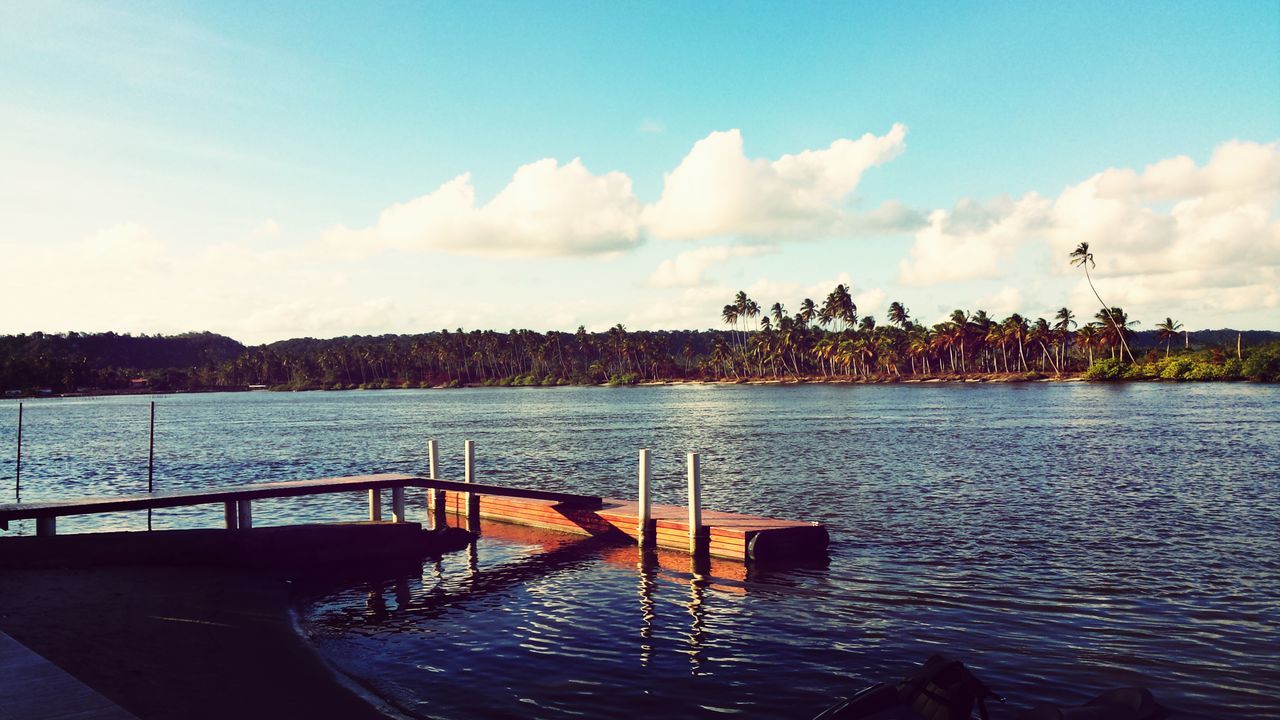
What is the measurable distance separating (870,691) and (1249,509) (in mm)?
24394

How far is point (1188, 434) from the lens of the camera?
4975cm

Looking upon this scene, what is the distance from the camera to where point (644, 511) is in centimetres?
2011

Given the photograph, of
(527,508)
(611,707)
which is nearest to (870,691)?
(611,707)

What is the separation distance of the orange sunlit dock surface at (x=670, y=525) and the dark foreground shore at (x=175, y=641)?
8.10m

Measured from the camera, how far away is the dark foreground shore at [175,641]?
30.1ft

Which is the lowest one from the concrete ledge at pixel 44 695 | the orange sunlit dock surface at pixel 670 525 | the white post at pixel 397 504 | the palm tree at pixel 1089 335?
the orange sunlit dock surface at pixel 670 525

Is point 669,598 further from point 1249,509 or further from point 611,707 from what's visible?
point 1249,509

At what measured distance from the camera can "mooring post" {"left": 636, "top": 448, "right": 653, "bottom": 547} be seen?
19672mm

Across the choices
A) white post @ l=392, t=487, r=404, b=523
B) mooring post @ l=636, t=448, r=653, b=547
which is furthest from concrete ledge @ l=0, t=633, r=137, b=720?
mooring post @ l=636, t=448, r=653, b=547

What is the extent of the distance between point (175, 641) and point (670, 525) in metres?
10.8

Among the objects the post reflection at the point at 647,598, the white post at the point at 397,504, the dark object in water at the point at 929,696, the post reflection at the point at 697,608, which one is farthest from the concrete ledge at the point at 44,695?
the white post at the point at 397,504

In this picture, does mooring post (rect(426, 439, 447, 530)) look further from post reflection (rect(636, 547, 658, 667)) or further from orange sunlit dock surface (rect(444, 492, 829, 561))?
post reflection (rect(636, 547, 658, 667))

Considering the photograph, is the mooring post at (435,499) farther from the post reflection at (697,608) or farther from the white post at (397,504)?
the post reflection at (697,608)

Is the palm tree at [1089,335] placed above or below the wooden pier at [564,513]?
above
